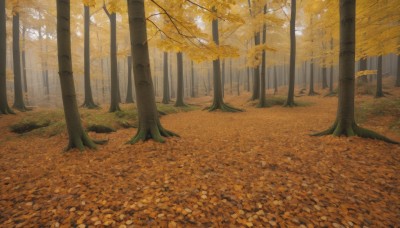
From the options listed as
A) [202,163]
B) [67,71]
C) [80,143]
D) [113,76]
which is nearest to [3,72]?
[113,76]

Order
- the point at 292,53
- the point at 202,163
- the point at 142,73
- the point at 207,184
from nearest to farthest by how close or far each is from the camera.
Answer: the point at 207,184, the point at 202,163, the point at 142,73, the point at 292,53

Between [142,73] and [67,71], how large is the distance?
2064mm

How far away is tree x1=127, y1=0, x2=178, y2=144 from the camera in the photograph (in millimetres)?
6000

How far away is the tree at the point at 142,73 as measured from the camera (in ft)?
19.7

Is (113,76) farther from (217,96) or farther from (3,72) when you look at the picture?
(217,96)

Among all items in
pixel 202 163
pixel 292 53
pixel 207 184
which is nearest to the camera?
pixel 207 184

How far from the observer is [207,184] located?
385cm

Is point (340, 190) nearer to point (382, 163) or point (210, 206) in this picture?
point (382, 163)

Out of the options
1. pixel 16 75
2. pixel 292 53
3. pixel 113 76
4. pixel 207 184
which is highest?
pixel 292 53

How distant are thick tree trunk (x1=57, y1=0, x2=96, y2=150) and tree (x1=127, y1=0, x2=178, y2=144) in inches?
66.0

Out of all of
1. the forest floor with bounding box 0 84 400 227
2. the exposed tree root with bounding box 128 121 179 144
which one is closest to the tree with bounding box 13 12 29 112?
the forest floor with bounding box 0 84 400 227

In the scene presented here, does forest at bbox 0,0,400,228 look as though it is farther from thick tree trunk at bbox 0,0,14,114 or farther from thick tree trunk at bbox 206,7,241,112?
thick tree trunk at bbox 206,7,241,112

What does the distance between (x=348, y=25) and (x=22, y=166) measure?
9700 millimetres

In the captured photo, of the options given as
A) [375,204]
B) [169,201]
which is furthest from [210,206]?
[375,204]
